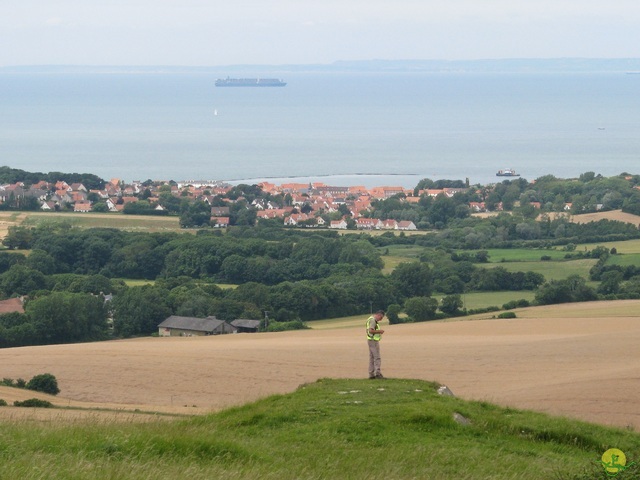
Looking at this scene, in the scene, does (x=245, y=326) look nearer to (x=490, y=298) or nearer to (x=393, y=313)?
(x=393, y=313)

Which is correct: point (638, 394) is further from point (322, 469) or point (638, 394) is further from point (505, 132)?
point (505, 132)

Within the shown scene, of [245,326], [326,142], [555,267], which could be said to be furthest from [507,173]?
[245,326]

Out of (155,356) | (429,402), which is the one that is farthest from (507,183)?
(429,402)

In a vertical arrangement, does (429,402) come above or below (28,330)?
above

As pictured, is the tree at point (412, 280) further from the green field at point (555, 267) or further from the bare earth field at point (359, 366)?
the bare earth field at point (359, 366)

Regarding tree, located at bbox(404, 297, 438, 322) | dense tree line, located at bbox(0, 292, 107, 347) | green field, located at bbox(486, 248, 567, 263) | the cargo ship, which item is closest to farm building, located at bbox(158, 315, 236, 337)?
dense tree line, located at bbox(0, 292, 107, 347)
